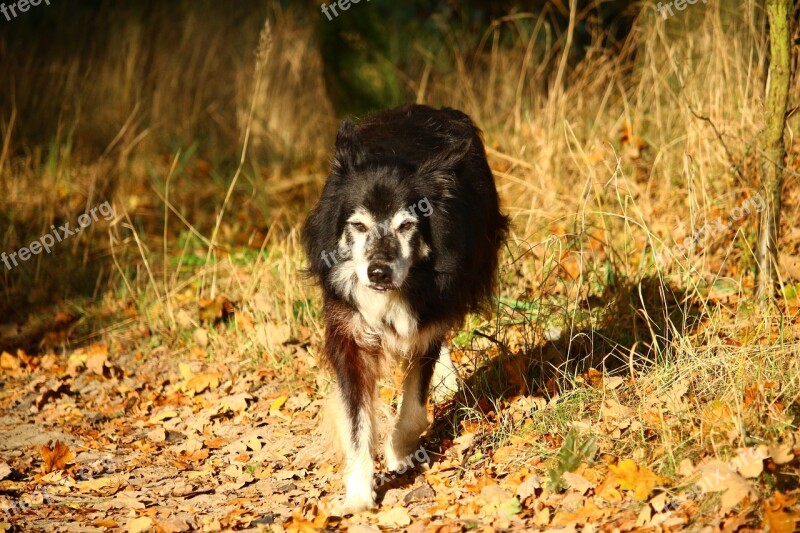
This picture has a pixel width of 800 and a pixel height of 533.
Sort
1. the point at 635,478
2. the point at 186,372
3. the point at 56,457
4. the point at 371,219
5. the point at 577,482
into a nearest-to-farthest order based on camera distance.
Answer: the point at 635,478
the point at 577,482
the point at 371,219
the point at 56,457
the point at 186,372

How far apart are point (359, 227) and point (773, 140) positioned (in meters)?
2.43

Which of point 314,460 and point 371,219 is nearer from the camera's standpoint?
point 371,219

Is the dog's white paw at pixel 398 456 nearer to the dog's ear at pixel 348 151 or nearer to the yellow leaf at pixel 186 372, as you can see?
the dog's ear at pixel 348 151

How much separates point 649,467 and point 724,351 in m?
0.90

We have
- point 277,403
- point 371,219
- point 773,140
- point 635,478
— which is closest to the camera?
point 635,478

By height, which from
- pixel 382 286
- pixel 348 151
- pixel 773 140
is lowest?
pixel 382 286

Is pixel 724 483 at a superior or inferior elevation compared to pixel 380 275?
inferior

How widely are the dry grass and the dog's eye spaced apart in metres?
1.18

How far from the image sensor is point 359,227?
387 centimetres

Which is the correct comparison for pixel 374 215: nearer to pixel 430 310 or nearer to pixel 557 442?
pixel 430 310

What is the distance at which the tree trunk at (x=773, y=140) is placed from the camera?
4430 mm

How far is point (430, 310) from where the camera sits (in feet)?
13.1

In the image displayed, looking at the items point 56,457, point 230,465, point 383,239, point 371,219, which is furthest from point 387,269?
point 56,457

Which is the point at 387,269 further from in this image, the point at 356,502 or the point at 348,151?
the point at 356,502
